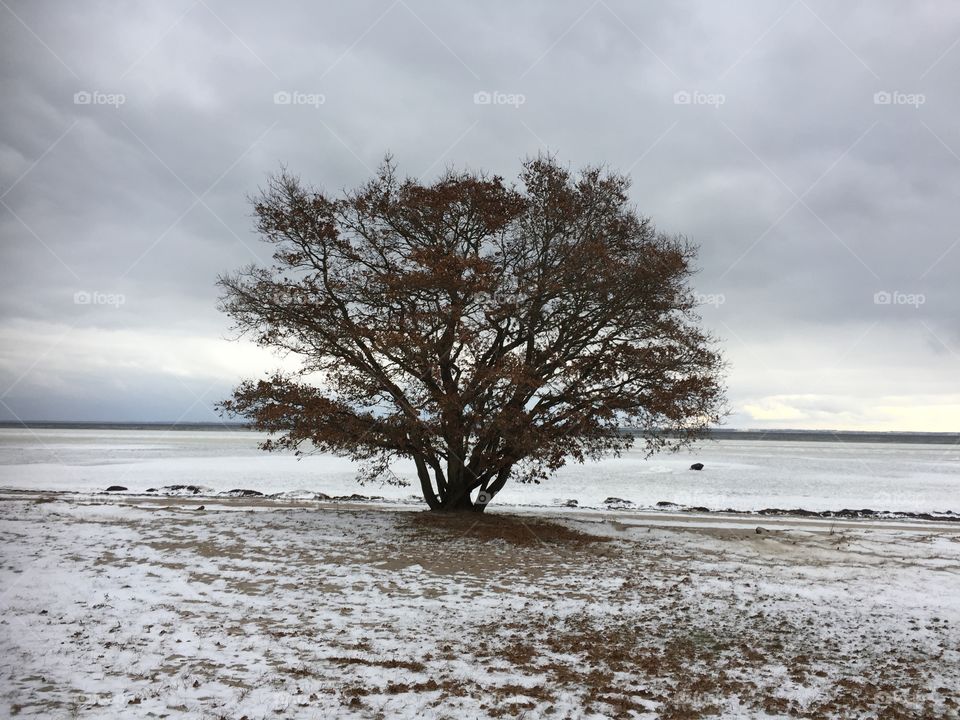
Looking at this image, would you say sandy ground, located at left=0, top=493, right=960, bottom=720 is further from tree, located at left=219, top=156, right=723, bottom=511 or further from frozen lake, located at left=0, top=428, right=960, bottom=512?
frozen lake, located at left=0, top=428, right=960, bottom=512

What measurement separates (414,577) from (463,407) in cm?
630

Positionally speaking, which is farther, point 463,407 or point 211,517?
point 211,517

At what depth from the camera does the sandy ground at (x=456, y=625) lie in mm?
7336

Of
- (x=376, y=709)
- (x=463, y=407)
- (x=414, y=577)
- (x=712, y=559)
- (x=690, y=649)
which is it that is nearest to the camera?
(x=376, y=709)

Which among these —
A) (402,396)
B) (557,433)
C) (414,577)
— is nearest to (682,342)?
(557,433)

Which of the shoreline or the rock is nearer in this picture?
the shoreline

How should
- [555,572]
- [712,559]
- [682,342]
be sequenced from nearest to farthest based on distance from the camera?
[555,572] < [712,559] < [682,342]

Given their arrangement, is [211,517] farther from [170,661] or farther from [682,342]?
[682,342]

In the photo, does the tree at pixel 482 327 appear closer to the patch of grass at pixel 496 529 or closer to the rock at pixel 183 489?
the patch of grass at pixel 496 529

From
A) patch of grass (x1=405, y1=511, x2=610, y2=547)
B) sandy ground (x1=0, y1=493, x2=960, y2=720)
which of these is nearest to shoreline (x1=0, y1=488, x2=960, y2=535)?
patch of grass (x1=405, y1=511, x2=610, y2=547)

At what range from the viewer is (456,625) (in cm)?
1011

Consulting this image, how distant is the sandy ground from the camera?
7336 mm

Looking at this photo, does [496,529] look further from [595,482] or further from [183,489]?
[595,482]

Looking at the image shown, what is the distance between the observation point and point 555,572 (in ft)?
46.1
